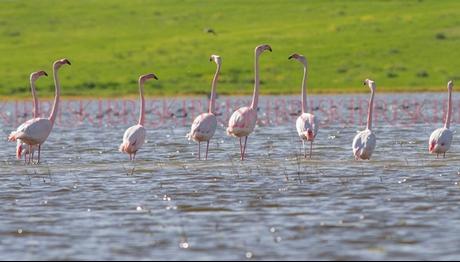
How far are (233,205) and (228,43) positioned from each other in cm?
7399

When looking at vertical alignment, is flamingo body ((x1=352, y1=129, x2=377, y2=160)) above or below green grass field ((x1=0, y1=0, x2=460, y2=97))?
below

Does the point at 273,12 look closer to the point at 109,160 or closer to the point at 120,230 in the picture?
the point at 109,160

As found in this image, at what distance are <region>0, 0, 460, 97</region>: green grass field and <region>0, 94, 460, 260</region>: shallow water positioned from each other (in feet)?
145

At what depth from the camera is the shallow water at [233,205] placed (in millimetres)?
12797

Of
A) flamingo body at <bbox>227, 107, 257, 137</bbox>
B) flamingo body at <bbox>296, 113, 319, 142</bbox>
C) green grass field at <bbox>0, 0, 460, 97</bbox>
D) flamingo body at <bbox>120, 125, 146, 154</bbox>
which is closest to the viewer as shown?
flamingo body at <bbox>120, 125, 146, 154</bbox>

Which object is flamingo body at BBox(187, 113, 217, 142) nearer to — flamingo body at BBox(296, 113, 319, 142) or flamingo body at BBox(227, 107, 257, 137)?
flamingo body at BBox(227, 107, 257, 137)

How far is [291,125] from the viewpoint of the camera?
118 feet

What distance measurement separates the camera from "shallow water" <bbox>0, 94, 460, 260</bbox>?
12.8 meters

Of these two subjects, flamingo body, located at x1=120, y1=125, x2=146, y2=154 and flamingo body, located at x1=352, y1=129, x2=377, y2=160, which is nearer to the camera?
flamingo body, located at x1=352, y1=129, x2=377, y2=160

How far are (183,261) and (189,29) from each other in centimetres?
8672

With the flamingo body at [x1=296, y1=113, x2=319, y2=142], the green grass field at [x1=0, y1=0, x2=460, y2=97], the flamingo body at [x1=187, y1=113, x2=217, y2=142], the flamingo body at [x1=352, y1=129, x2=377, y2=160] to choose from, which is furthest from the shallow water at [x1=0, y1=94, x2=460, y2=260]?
the green grass field at [x1=0, y1=0, x2=460, y2=97]

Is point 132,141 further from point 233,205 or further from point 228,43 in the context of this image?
point 228,43

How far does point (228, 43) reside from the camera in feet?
294

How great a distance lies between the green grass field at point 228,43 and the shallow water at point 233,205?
4433 cm
